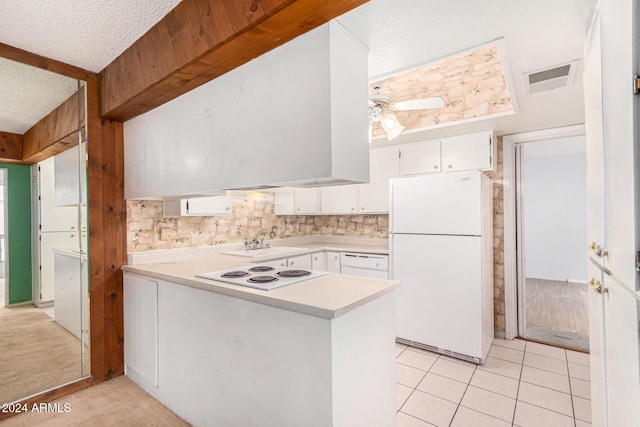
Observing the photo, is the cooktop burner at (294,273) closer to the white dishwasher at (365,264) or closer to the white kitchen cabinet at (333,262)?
the white dishwasher at (365,264)

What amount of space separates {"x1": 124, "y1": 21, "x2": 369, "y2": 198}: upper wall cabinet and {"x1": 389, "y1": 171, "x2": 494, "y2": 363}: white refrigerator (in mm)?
1576

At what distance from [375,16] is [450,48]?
552 mm

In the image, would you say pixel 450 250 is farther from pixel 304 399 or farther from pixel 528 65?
pixel 304 399

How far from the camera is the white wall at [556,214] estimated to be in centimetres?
547

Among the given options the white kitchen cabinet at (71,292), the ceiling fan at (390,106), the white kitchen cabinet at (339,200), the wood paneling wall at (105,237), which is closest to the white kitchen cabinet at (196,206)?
the wood paneling wall at (105,237)

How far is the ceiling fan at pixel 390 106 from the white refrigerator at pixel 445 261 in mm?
824

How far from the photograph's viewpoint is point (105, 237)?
242 cm

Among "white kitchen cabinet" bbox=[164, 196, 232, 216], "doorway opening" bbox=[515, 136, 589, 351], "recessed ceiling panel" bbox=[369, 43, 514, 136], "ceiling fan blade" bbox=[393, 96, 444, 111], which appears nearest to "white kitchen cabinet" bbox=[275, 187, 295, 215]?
"white kitchen cabinet" bbox=[164, 196, 232, 216]

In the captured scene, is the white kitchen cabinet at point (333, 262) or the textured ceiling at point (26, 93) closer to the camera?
the textured ceiling at point (26, 93)

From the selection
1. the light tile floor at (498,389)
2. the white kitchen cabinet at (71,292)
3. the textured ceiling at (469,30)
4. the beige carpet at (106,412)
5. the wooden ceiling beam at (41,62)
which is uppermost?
the wooden ceiling beam at (41,62)

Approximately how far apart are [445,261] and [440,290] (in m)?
0.28

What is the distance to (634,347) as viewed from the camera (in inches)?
31.5

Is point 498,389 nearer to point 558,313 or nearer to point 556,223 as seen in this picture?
point 558,313

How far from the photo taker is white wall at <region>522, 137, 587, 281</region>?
18.0 ft
